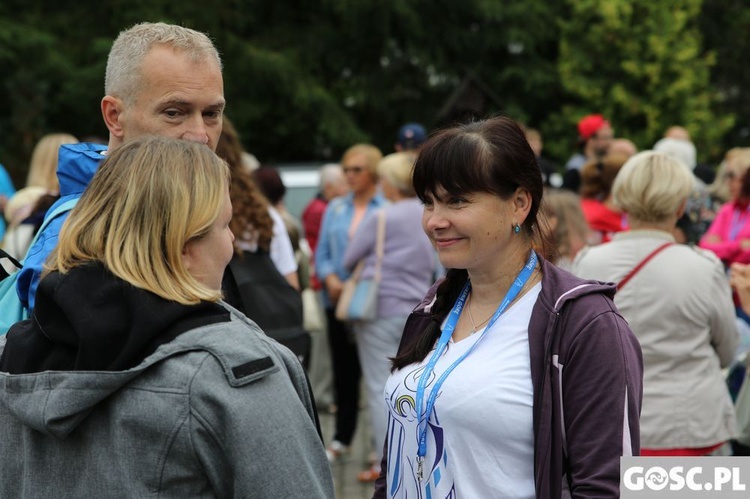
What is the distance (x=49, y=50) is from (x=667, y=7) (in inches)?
641

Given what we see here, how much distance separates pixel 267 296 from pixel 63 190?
78.0 inches

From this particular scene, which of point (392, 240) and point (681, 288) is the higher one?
point (681, 288)

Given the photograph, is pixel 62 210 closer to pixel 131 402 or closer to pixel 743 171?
pixel 131 402

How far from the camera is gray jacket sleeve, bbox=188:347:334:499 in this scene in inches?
73.7

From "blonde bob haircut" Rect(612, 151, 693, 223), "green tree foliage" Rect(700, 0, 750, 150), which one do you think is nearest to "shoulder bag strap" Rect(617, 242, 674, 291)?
"blonde bob haircut" Rect(612, 151, 693, 223)

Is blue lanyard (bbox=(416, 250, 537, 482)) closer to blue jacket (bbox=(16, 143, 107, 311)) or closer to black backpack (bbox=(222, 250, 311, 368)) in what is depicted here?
blue jacket (bbox=(16, 143, 107, 311))

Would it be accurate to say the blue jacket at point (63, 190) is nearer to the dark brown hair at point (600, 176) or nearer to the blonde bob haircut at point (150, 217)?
the blonde bob haircut at point (150, 217)

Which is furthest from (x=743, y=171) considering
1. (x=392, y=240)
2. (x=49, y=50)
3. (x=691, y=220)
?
(x=49, y=50)

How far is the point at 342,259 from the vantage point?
25.2 ft

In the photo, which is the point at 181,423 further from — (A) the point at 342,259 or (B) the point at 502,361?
(A) the point at 342,259

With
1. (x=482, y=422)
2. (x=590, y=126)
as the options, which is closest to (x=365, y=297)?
(x=590, y=126)

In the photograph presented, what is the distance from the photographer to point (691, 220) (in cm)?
651

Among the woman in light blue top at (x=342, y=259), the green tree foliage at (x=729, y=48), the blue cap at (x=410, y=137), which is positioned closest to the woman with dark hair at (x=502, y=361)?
the woman in light blue top at (x=342, y=259)

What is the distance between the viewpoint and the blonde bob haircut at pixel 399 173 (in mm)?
7133
